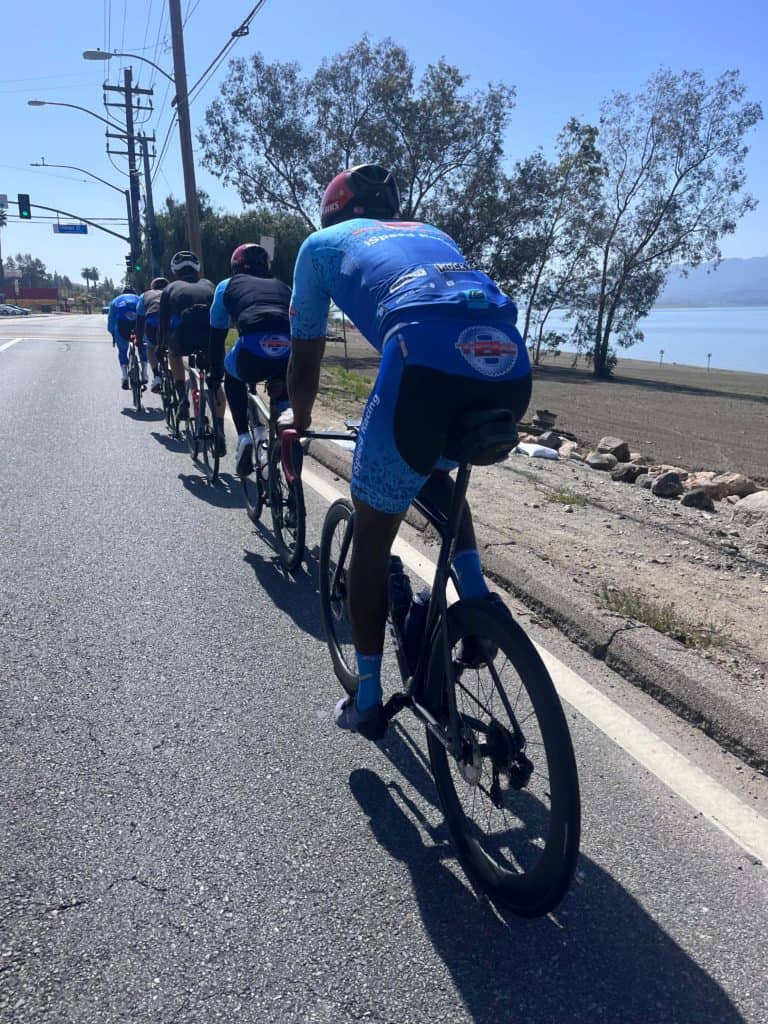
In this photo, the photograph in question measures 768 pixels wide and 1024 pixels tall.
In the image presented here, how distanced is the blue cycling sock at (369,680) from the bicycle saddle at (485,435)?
85 cm

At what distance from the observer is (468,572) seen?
271 centimetres

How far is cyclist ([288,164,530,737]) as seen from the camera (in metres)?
2.40

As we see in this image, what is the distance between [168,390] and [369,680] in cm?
808

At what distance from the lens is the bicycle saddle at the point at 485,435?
238 cm

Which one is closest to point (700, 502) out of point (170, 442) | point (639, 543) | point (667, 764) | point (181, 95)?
point (639, 543)

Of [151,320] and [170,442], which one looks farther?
[151,320]

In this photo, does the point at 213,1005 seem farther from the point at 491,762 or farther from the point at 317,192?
the point at 317,192

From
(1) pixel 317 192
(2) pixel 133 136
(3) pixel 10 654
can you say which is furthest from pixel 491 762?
(2) pixel 133 136

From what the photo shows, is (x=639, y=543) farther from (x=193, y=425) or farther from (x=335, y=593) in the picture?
(x=193, y=425)

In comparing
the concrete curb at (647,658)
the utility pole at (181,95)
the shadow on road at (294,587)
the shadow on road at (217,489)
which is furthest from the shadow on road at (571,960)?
the utility pole at (181,95)

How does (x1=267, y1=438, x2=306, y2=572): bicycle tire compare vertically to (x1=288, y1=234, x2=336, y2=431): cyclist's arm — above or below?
below

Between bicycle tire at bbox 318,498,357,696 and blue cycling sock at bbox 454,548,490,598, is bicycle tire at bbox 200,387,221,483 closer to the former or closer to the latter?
bicycle tire at bbox 318,498,357,696

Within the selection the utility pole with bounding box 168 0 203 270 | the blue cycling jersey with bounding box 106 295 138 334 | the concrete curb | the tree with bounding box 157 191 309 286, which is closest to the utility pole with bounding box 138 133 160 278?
the tree with bounding box 157 191 309 286

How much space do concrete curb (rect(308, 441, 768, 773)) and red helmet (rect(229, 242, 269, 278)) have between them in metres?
2.84
